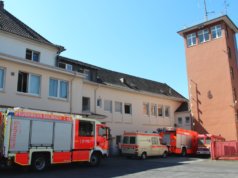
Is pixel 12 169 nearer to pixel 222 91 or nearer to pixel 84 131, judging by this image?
pixel 84 131

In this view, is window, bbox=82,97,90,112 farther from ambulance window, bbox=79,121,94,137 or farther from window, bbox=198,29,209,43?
window, bbox=198,29,209,43

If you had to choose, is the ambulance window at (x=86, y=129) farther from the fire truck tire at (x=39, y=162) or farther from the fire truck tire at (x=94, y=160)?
the fire truck tire at (x=39, y=162)

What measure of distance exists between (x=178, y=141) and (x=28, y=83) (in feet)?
53.3

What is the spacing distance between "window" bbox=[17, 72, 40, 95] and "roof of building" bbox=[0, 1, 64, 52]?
3225mm

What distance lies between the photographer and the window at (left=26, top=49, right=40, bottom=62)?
2217 cm

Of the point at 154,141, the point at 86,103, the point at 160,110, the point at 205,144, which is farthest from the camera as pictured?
the point at 160,110

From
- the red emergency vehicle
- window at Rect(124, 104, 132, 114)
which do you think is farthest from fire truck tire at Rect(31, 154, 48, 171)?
the red emergency vehicle

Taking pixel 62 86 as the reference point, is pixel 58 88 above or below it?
below

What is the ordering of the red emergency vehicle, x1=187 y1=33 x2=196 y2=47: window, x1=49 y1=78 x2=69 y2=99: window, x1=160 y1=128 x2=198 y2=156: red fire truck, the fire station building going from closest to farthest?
the fire station building
x1=49 y1=78 x2=69 y2=99: window
the red emergency vehicle
x1=160 y1=128 x2=198 y2=156: red fire truck
x1=187 y1=33 x2=196 y2=47: window

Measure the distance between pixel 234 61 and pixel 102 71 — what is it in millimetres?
16599

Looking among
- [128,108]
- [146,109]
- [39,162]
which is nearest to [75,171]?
[39,162]

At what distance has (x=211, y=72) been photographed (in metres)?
34.4

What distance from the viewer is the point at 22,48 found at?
848 inches

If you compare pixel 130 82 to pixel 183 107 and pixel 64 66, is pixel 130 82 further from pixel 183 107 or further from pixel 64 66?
pixel 64 66
